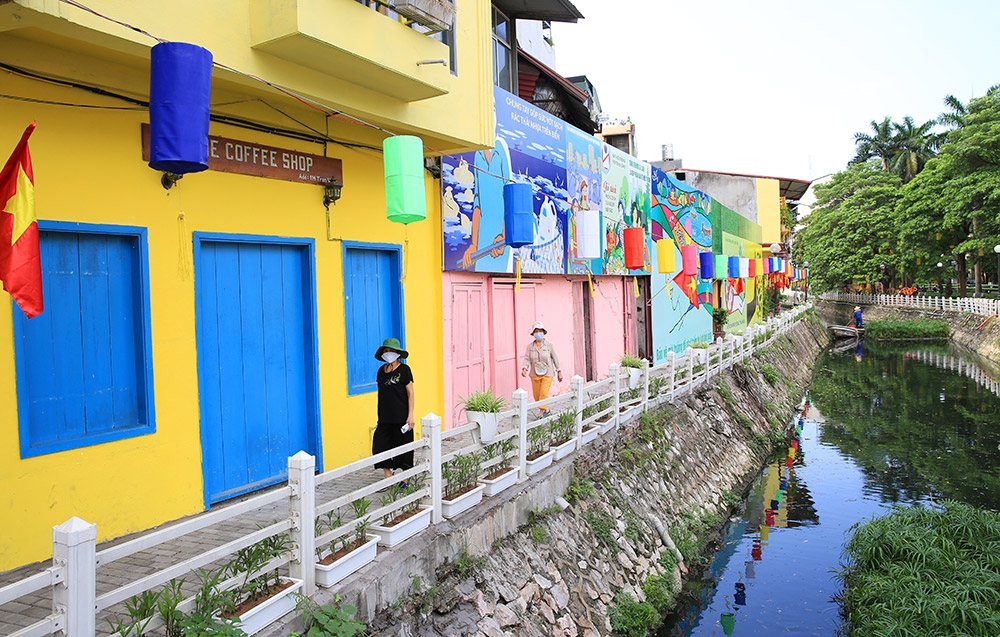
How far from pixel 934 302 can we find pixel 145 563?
154 feet

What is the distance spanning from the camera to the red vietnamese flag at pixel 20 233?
452cm

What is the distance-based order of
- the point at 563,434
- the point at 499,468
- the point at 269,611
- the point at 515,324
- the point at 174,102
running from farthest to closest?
the point at 515,324 → the point at 563,434 → the point at 499,468 → the point at 174,102 → the point at 269,611

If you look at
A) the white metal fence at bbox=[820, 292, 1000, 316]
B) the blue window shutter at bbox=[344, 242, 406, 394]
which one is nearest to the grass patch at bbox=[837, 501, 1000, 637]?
the blue window shutter at bbox=[344, 242, 406, 394]

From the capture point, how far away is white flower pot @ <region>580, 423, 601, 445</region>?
9.97 meters

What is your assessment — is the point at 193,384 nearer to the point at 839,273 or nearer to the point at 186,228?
the point at 186,228

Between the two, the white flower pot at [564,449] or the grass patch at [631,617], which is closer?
the grass patch at [631,617]

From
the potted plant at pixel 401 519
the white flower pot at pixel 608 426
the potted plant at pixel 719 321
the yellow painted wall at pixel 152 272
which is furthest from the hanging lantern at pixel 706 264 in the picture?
the potted plant at pixel 401 519

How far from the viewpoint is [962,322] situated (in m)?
37.6

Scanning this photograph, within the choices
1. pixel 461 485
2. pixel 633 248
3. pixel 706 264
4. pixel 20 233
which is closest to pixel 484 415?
pixel 461 485

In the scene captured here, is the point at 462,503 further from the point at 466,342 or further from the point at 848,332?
the point at 848,332

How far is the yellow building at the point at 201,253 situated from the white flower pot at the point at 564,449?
7.86ft

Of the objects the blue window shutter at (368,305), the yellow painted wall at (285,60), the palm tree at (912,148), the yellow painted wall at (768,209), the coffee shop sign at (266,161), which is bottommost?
the blue window shutter at (368,305)

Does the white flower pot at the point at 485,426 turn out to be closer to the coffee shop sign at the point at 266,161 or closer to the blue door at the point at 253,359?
the blue door at the point at 253,359

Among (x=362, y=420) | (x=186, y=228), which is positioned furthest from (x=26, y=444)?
(x=362, y=420)
